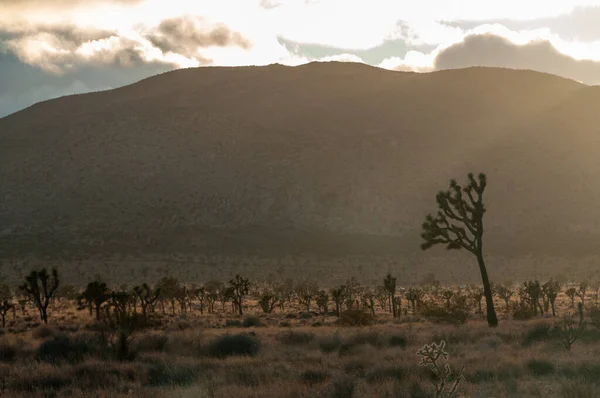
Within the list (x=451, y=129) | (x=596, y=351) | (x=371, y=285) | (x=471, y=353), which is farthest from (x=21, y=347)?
(x=451, y=129)

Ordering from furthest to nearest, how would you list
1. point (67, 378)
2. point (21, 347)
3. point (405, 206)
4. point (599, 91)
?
1. point (599, 91)
2. point (405, 206)
3. point (21, 347)
4. point (67, 378)

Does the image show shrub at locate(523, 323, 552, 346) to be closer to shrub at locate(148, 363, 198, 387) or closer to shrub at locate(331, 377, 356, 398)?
shrub at locate(331, 377, 356, 398)

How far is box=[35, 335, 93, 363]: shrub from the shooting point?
1619 cm

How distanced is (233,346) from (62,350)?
187 inches

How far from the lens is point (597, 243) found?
258 ft

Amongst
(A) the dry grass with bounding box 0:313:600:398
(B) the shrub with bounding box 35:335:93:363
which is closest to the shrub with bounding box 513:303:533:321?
(A) the dry grass with bounding box 0:313:600:398

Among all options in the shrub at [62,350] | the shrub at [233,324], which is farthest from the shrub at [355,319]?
the shrub at [62,350]

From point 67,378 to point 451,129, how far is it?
11254 centimetres

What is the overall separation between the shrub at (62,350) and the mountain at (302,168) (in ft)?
210

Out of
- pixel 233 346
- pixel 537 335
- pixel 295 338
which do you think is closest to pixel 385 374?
pixel 233 346

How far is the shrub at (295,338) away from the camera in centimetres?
2050

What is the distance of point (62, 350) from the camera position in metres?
16.9

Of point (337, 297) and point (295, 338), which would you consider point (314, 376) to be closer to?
point (295, 338)

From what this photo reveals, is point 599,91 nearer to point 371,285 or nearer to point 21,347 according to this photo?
point 371,285
